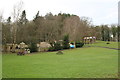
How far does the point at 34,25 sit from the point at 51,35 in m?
5.75

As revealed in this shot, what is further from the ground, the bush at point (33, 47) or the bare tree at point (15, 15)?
the bare tree at point (15, 15)

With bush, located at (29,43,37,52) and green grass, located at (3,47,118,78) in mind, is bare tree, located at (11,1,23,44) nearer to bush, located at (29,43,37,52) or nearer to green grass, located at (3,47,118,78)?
bush, located at (29,43,37,52)

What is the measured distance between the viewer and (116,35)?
5100 centimetres

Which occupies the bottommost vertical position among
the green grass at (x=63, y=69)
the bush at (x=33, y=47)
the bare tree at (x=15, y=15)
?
the green grass at (x=63, y=69)

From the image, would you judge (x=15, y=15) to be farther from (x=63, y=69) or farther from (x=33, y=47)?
(x=63, y=69)

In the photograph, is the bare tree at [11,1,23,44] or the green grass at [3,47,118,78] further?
the bare tree at [11,1,23,44]

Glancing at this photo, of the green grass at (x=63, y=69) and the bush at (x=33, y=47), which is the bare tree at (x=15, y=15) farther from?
the green grass at (x=63, y=69)

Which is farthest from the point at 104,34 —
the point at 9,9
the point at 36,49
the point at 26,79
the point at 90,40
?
the point at 26,79

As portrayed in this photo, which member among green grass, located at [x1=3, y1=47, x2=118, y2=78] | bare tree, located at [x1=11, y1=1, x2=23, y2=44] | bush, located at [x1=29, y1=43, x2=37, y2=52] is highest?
bare tree, located at [x1=11, y1=1, x2=23, y2=44]

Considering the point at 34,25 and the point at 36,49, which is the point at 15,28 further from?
the point at 34,25

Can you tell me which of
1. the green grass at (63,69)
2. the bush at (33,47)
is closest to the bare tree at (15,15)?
the bush at (33,47)

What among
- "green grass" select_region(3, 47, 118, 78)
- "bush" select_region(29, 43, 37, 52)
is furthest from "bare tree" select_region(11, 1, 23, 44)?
"green grass" select_region(3, 47, 118, 78)

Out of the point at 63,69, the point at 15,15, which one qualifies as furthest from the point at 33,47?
the point at 63,69

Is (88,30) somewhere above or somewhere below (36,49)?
above
